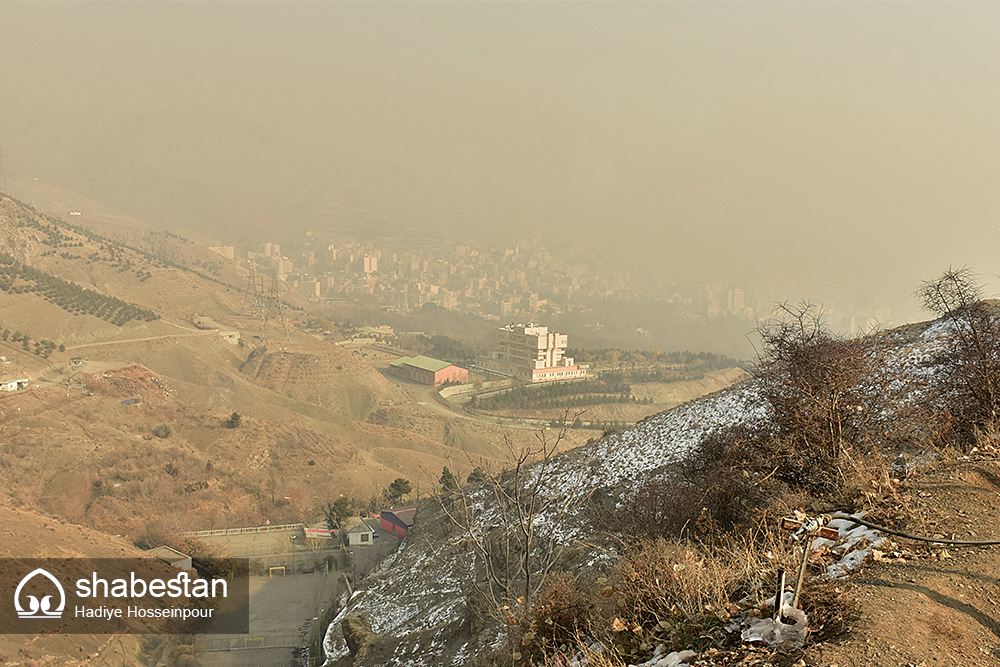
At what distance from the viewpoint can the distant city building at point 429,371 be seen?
256ft

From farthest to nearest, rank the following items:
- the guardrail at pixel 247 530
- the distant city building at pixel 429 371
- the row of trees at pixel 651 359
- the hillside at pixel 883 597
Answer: the row of trees at pixel 651 359 → the distant city building at pixel 429 371 → the guardrail at pixel 247 530 → the hillside at pixel 883 597

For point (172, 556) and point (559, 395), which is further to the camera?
point (559, 395)

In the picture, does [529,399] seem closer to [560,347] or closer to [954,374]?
[560,347]

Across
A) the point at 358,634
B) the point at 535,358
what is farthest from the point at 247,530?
the point at 535,358

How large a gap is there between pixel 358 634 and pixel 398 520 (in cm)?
1458

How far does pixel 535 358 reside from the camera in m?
81.2

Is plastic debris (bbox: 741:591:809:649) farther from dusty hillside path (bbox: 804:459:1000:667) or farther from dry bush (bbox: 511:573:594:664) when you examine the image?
dry bush (bbox: 511:573:594:664)

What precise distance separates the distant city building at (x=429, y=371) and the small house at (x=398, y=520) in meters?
47.9

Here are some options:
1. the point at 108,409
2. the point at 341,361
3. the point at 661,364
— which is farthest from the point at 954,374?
the point at 661,364

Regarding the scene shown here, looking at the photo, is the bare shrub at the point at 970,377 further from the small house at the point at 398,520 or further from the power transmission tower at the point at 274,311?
the power transmission tower at the point at 274,311

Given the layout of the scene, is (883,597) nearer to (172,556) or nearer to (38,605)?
(38,605)

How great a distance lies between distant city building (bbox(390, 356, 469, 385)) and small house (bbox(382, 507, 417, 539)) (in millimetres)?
47857

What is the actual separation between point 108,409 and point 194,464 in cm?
1030

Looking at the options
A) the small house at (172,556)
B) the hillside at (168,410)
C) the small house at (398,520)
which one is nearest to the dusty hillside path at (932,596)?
the hillside at (168,410)
